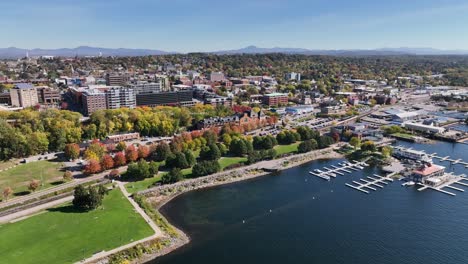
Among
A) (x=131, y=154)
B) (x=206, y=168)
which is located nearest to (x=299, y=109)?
(x=206, y=168)

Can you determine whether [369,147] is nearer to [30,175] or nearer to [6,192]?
[30,175]

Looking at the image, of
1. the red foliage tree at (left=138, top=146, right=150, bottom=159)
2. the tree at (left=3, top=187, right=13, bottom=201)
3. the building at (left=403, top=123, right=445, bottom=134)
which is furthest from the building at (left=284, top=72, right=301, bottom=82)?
the tree at (left=3, top=187, right=13, bottom=201)

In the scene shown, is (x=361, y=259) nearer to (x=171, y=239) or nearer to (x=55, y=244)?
(x=171, y=239)

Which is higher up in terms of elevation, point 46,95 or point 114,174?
point 46,95

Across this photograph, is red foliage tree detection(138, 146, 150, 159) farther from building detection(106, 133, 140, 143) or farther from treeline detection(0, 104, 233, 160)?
treeline detection(0, 104, 233, 160)

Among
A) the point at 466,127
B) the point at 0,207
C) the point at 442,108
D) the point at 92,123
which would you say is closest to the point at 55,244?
the point at 0,207

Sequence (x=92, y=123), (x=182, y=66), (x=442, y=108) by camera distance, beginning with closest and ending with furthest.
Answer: (x=92, y=123) < (x=442, y=108) < (x=182, y=66)
